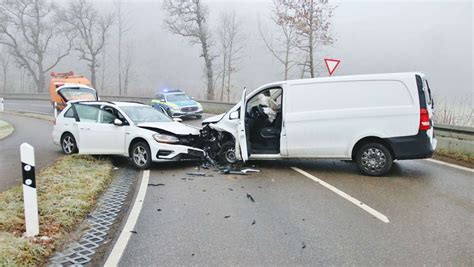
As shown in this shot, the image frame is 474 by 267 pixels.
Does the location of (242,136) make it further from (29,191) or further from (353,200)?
(29,191)

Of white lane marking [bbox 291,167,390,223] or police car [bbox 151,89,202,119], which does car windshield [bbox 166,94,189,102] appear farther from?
white lane marking [bbox 291,167,390,223]

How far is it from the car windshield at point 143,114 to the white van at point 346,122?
225cm

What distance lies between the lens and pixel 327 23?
22734 millimetres

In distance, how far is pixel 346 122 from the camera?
8266 mm

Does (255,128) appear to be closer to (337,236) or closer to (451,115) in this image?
(337,236)

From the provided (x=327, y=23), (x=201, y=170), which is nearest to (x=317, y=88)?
(x=201, y=170)

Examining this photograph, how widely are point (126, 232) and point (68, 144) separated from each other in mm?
6712

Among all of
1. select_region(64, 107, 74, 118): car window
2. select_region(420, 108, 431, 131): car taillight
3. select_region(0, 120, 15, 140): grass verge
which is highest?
select_region(420, 108, 431, 131): car taillight

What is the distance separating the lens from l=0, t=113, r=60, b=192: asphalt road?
Result: 836cm

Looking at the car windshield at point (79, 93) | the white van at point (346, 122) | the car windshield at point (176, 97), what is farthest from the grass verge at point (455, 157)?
the car windshield at point (79, 93)

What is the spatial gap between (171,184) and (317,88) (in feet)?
11.6

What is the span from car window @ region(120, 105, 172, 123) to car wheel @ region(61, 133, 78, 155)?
6.05ft

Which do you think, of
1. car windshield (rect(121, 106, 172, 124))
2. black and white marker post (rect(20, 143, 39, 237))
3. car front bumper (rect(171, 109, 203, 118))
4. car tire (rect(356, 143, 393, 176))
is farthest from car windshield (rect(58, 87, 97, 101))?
black and white marker post (rect(20, 143, 39, 237))

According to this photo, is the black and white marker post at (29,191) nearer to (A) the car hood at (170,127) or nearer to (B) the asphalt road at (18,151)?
(B) the asphalt road at (18,151)
